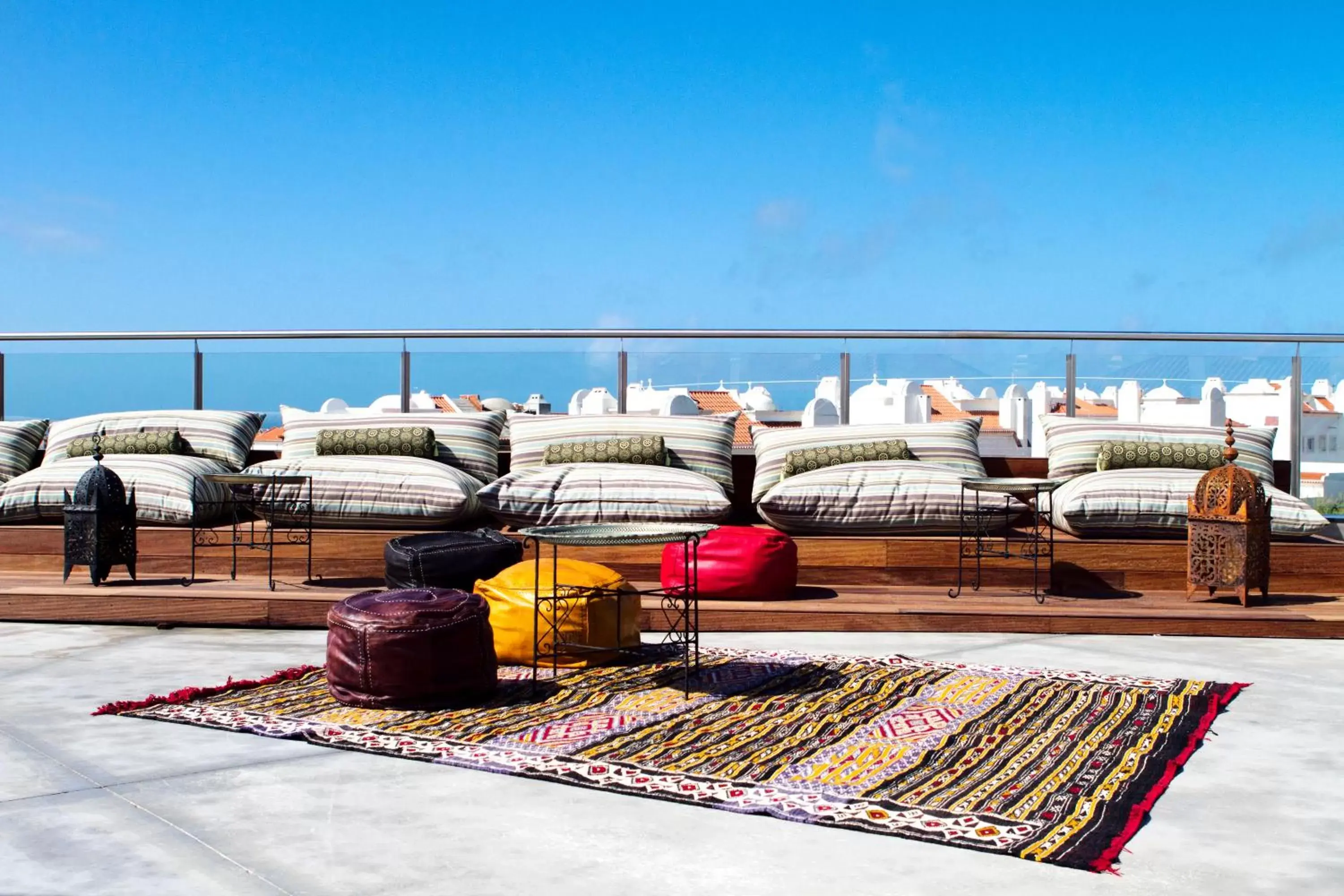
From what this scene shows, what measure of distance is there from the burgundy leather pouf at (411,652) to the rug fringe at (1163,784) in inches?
68.9

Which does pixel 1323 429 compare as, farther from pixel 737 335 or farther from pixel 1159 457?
pixel 737 335

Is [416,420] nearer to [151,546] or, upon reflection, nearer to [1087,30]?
[151,546]

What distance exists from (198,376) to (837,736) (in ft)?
18.0

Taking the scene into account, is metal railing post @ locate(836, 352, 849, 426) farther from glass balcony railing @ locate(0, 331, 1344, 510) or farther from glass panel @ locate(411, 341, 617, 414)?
glass panel @ locate(411, 341, 617, 414)

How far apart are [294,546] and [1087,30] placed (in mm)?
10748

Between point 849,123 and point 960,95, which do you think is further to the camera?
point 849,123

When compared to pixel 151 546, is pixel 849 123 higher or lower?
higher

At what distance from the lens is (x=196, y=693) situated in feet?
11.4

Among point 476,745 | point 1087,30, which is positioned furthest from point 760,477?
point 1087,30

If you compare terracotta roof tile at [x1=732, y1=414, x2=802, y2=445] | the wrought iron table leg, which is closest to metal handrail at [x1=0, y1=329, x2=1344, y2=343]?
terracotta roof tile at [x1=732, y1=414, x2=802, y2=445]

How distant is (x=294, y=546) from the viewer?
570 centimetres

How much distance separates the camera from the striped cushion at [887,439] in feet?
20.1

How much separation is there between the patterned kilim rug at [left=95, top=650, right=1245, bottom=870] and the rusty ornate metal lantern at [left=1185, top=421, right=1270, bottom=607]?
1.45 metres

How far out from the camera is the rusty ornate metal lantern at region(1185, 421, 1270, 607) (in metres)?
5.03
